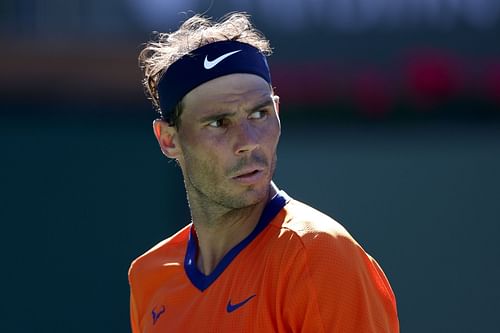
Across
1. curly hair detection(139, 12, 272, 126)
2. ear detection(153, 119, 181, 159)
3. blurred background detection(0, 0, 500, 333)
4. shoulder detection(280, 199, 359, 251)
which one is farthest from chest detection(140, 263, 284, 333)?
blurred background detection(0, 0, 500, 333)

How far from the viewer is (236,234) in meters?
2.54

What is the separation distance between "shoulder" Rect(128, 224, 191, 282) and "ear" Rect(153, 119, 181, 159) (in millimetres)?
280

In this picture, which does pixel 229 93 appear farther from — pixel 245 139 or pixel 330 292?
pixel 330 292

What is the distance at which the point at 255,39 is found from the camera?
8.85 feet

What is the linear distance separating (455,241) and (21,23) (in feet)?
10.5

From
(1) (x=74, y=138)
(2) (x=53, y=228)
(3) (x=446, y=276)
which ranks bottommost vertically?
(3) (x=446, y=276)

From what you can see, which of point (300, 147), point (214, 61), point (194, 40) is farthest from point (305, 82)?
point (214, 61)

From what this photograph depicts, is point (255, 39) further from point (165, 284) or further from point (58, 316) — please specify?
point (58, 316)

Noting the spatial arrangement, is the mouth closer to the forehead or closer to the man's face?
the man's face

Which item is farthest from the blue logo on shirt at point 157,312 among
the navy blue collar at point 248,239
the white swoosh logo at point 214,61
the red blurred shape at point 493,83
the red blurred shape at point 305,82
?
the red blurred shape at point 493,83

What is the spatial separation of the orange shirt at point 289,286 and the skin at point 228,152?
7 cm

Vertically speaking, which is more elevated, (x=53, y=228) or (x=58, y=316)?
(x=53, y=228)

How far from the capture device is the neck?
2.52 meters

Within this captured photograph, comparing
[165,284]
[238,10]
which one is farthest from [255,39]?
[238,10]
